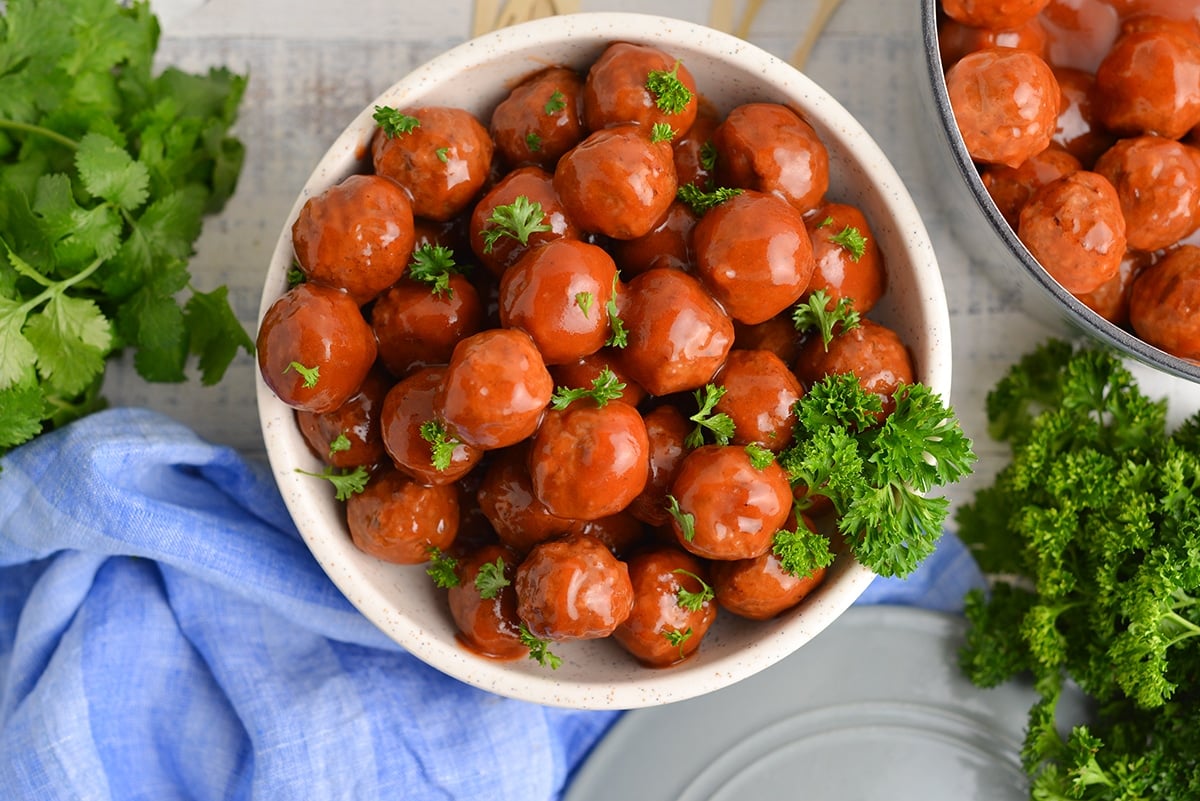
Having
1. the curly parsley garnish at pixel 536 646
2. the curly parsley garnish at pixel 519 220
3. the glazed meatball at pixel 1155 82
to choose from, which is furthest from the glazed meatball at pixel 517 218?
the glazed meatball at pixel 1155 82

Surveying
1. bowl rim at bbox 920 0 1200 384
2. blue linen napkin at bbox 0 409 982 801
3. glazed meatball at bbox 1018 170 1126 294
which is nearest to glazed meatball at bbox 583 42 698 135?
bowl rim at bbox 920 0 1200 384

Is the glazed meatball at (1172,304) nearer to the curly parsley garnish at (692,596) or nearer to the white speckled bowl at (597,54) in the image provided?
the white speckled bowl at (597,54)

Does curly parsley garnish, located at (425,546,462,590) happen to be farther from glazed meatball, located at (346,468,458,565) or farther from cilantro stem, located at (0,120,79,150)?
cilantro stem, located at (0,120,79,150)

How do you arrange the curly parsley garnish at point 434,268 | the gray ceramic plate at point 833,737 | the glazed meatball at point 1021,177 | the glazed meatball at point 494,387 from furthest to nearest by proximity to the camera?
the gray ceramic plate at point 833,737 → the glazed meatball at point 1021,177 → the curly parsley garnish at point 434,268 → the glazed meatball at point 494,387

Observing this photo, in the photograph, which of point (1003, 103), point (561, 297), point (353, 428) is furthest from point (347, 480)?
point (1003, 103)

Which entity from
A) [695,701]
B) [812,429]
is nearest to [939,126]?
[812,429]
